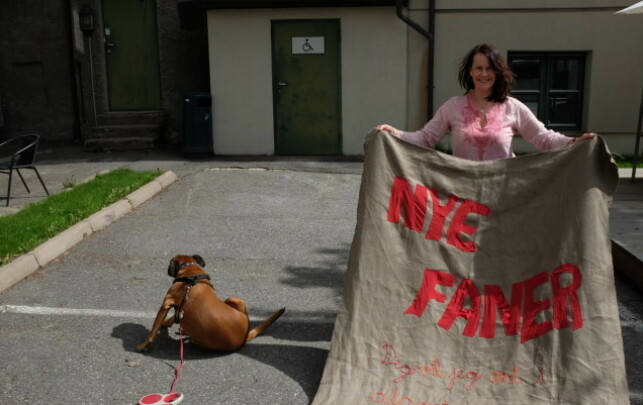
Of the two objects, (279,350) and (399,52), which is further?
(399,52)

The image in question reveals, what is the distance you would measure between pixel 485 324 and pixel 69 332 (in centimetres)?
280

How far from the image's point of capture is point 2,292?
5.54m

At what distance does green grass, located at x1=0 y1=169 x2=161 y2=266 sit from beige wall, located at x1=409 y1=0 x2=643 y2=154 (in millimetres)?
5868

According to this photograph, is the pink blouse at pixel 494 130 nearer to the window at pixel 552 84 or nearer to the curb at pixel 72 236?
the curb at pixel 72 236

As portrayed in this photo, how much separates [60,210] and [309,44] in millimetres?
6515

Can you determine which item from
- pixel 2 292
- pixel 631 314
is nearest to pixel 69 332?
pixel 2 292

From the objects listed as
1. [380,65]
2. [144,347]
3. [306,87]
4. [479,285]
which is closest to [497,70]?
[479,285]

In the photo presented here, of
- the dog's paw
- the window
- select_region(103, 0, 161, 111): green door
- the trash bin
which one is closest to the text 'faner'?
the dog's paw

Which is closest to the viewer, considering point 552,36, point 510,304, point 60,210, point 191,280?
point 510,304

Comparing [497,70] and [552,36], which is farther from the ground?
[552,36]

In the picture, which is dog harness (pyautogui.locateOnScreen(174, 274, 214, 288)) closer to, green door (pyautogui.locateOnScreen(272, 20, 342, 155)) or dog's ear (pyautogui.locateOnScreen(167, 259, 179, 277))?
dog's ear (pyautogui.locateOnScreen(167, 259, 179, 277))

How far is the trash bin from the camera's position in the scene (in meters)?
12.6

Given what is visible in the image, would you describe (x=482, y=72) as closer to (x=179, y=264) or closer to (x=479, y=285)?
(x=479, y=285)

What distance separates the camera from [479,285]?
3.74 meters
